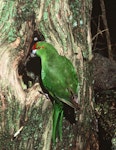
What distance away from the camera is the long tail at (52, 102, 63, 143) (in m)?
2.25

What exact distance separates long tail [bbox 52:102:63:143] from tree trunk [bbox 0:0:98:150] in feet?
0.14

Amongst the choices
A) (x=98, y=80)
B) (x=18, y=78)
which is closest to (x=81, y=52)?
(x=18, y=78)

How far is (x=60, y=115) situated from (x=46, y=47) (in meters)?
0.49

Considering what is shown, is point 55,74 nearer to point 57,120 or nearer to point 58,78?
point 58,78

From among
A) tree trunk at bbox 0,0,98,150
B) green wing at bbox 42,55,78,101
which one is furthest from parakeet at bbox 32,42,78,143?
tree trunk at bbox 0,0,98,150

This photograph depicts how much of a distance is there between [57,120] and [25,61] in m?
0.44

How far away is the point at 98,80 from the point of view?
337 centimetres

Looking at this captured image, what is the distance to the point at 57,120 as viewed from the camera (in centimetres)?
234

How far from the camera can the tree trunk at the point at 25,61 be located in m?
2.24

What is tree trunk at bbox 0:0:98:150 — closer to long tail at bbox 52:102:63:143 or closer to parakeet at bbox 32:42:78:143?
long tail at bbox 52:102:63:143

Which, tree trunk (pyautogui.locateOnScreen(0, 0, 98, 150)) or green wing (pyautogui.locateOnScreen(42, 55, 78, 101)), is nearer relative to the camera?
green wing (pyautogui.locateOnScreen(42, 55, 78, 101))

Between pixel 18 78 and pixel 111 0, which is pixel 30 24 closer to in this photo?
pixel 18 78

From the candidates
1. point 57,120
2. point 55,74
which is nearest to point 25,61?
point 55,74

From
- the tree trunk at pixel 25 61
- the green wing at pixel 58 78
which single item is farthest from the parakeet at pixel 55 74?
the tree trunk at pixel 25 61
